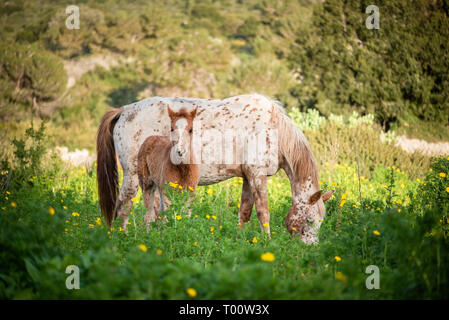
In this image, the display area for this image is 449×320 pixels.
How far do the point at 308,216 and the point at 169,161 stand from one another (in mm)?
1858

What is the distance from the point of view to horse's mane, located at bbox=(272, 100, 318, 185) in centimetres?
504

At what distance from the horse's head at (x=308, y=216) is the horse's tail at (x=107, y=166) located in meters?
2.51

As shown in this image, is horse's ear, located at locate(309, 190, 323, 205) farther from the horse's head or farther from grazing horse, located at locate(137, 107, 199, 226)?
grazing horse, located at locate(137, 107, 199, 226)

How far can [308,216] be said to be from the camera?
4758 mm

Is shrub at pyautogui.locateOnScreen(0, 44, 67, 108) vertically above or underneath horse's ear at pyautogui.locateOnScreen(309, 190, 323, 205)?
above

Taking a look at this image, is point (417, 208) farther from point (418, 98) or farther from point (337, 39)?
point (337, 39)

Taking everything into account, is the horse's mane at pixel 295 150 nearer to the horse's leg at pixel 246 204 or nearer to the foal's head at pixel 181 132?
the horse's leg at pixel 246 204

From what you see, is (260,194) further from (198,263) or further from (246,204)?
(198,263)

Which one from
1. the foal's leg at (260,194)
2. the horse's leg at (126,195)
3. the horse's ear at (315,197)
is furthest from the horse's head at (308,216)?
the horse's leg at (126,195)

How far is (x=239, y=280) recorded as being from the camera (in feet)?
7.68

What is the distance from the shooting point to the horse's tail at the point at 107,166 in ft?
17.8

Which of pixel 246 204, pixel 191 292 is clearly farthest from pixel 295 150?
pixel 191 292

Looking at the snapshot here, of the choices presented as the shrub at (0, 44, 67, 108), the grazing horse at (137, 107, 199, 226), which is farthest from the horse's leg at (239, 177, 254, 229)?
the shrub at (0, 44, 67, 108)

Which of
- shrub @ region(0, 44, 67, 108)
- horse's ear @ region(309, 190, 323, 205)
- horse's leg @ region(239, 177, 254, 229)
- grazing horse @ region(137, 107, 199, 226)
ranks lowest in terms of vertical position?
horse's leg @ region(239, 177, 254, 229)
